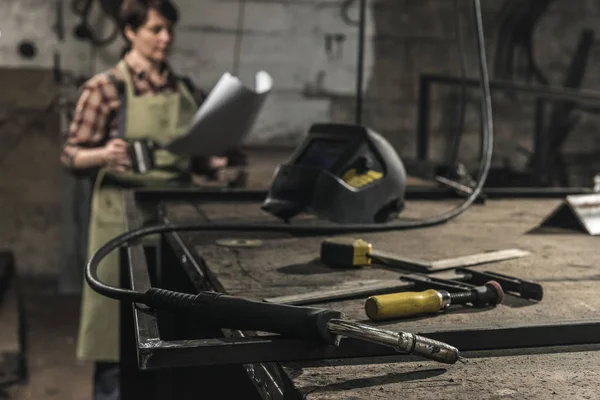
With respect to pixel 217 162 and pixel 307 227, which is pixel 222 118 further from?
pixel 307 227

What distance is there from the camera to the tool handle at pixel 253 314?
645 mm

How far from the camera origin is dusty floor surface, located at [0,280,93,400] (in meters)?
2.78

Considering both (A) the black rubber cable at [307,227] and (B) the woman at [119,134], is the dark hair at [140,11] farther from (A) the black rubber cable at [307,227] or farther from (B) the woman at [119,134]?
(A) the black rubber cable at [307,227]

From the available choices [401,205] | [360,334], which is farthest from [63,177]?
[360,334]

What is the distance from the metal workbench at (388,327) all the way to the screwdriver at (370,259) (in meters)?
0.02

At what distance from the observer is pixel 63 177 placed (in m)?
3.73

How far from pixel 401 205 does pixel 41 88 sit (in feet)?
8.88

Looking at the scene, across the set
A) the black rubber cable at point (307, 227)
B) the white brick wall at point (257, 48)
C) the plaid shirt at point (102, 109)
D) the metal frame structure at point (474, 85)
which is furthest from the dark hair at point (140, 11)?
the black rubber cable at point (307, 227)

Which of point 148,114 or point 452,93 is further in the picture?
point 452,93

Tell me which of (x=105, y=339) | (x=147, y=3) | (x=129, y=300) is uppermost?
(x=147, y=3)

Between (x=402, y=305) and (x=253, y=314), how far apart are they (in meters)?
0.17

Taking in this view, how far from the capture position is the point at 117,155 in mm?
2537

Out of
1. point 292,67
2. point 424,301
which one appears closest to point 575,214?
point 424,301

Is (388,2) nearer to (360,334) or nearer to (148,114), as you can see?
(148,114)
